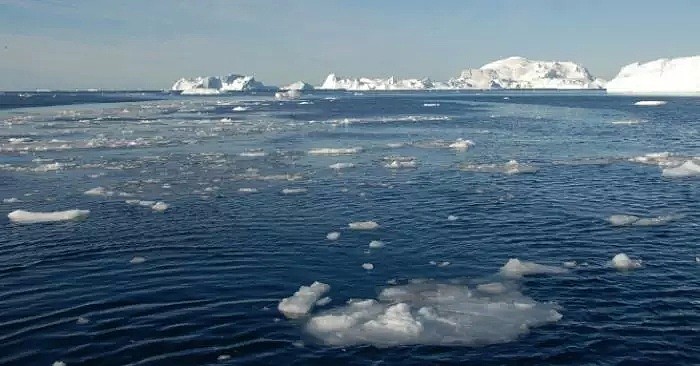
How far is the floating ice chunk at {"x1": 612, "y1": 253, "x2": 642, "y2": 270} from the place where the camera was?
16906mm

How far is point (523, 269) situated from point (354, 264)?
4632mm

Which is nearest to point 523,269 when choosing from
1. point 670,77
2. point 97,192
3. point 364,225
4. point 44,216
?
point 364,225

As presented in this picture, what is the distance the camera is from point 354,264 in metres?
17.5

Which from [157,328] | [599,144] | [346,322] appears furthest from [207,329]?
[599,144]

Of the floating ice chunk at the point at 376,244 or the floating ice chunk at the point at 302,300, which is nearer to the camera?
the floating ice chunk at the point at 302,300

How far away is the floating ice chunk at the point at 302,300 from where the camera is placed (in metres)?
14.0

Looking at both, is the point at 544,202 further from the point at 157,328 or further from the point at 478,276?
the point at 157,328

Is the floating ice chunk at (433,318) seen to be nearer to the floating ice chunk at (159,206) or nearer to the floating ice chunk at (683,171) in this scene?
the floating ice chunk at (159,206)

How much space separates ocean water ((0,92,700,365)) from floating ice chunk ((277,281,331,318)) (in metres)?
0.09

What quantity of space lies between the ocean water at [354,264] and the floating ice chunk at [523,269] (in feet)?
0.22

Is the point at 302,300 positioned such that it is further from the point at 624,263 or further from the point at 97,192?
the point at 97,192

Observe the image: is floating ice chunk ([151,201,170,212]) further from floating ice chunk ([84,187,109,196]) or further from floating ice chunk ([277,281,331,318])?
floating ice chunk ([277,281,331,318])

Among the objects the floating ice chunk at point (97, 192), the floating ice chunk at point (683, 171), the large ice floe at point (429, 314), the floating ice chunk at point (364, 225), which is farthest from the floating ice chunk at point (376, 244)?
the floating ice chunk at point (683, 171)

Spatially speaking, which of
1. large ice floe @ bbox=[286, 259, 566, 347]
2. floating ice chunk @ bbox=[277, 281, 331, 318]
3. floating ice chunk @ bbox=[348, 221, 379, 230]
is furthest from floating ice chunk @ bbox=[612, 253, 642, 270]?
floating ice chunk @ bbox=[277, 281, 331, 318]
